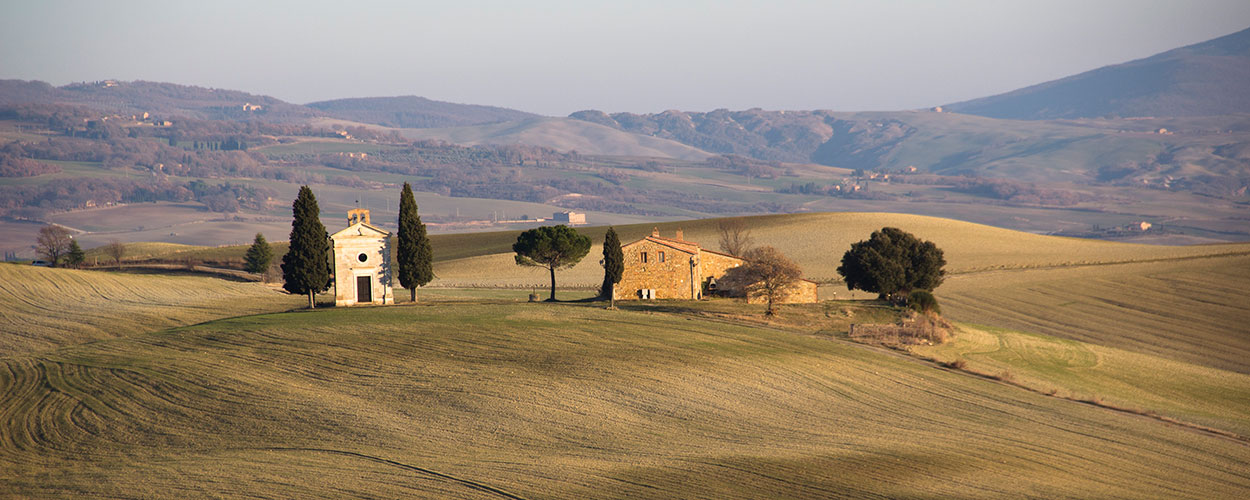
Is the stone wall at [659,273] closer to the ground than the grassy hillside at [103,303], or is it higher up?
higher up

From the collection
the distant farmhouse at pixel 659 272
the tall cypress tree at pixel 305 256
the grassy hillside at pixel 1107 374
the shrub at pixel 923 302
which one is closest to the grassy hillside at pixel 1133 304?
the grassy hillside at pixel 1107 374

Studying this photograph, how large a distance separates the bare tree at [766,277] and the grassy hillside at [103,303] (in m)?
30.5

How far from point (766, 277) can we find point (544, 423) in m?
34.2

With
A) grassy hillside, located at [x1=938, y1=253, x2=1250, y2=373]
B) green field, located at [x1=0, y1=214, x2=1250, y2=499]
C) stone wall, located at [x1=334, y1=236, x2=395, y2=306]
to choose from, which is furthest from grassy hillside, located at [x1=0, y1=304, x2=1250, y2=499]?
grassy hillside, located at [x1=938, y1=253, x2=1250, y2=373]

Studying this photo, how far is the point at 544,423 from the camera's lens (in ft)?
132

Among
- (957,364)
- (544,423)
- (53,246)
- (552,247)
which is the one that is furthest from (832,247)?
(544,423)

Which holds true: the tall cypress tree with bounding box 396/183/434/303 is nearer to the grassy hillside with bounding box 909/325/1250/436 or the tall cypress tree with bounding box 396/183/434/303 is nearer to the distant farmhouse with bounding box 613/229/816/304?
the distant farmhouse with bounding box 613/229/816/304

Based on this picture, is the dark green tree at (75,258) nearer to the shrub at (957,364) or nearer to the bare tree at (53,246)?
the bare tree at (53,246)

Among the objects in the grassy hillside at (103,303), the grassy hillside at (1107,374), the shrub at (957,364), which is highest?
the grassy hillside at (103,303)

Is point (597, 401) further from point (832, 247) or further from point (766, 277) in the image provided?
point (832, 247)

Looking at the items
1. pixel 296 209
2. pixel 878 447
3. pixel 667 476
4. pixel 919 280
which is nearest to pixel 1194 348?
pixel 919 280

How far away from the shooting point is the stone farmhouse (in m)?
68.1

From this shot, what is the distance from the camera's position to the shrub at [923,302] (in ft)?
241

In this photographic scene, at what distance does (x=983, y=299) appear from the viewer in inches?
3438
